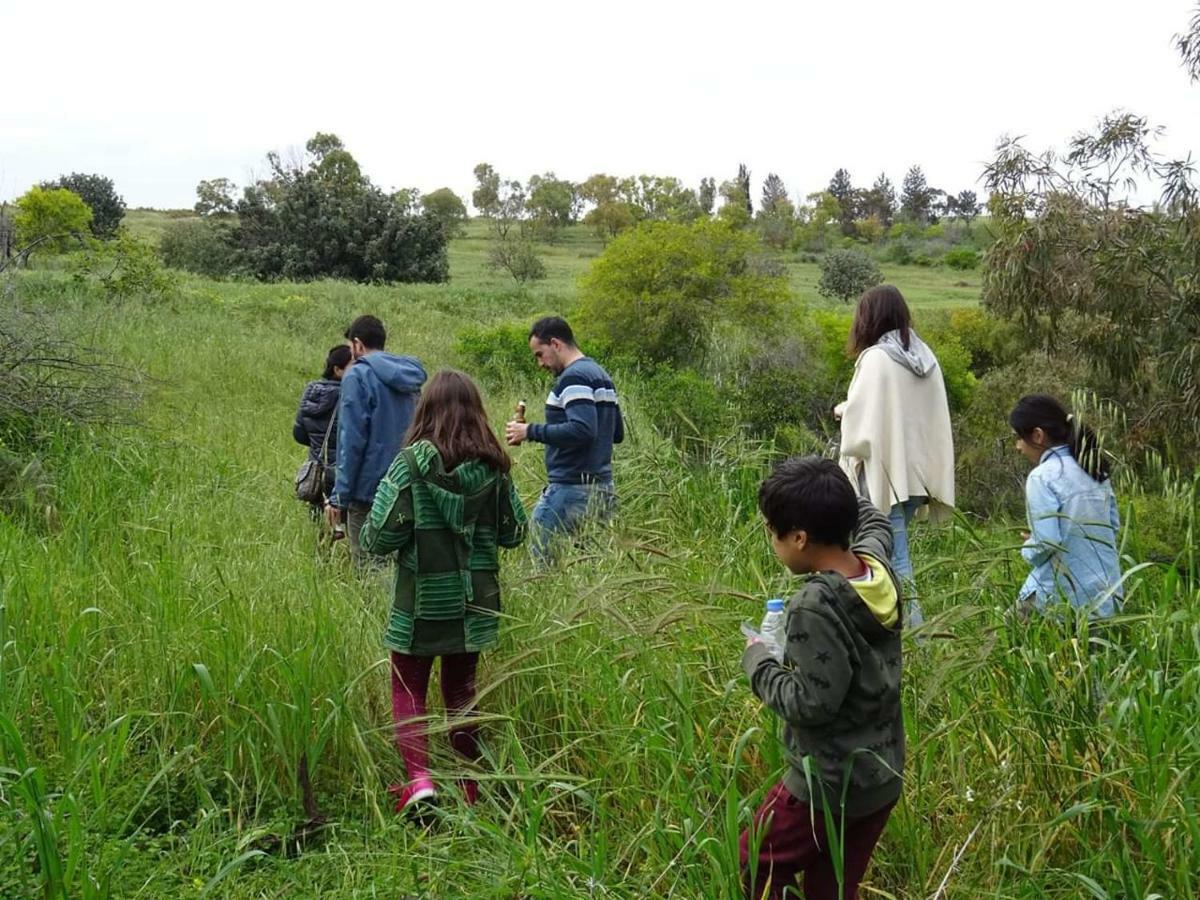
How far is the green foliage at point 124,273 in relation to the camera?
17.8 meters

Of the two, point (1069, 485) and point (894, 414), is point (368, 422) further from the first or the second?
point (1069, 485)

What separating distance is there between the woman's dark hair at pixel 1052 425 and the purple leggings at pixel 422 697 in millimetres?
2261

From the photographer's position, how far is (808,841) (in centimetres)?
262

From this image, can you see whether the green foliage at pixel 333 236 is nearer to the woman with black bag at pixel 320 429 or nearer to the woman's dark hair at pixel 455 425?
the woman with black bag at pixel 320 429

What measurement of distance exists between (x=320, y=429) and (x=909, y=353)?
353 cm

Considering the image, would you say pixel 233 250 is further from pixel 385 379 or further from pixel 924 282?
pixel 385 379

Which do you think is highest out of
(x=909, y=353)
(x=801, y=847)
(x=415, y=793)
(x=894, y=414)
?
(x=909, y=353)

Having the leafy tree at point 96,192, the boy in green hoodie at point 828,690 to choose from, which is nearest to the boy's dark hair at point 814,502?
the boy in green hoodie at point 828,690

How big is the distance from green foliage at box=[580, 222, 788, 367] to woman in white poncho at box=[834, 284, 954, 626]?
12036mm

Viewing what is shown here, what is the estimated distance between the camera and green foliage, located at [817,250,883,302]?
39.9 metres

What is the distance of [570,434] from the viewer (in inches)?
218

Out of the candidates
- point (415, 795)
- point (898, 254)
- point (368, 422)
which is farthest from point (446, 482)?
point (898, 254)

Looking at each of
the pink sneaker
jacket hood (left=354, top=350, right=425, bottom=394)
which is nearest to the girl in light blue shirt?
the pink sneaker

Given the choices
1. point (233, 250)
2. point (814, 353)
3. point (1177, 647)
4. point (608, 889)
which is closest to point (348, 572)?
point (608, 889)
